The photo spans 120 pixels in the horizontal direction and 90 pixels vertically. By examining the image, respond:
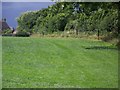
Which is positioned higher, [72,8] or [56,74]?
[72,8]

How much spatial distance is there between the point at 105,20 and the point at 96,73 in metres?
23.3

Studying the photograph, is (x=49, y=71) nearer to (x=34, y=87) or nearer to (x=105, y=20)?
(x=34, y=87)

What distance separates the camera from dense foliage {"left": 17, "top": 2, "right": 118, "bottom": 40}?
24.4 m

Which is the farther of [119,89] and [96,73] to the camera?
[96,73]

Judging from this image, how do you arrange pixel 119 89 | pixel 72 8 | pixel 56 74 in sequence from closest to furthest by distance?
1. pixel 119 89
2. pixel 56 74
3. pixel 72 8

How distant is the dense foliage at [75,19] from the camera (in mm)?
Result: 24416

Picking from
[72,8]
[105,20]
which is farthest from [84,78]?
[105,20]

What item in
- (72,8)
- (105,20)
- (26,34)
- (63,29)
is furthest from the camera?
(26,34)

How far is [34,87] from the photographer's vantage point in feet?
26.2

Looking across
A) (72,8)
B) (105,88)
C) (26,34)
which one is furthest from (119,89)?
(26,34)

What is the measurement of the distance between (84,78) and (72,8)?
1639 cm

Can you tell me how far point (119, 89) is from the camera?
25.9 ft

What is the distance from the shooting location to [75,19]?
44031 millimetres

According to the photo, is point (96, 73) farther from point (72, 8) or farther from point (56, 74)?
point (72, 8)
